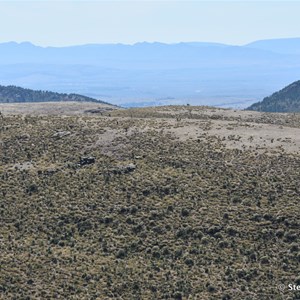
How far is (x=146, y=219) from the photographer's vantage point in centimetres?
4906

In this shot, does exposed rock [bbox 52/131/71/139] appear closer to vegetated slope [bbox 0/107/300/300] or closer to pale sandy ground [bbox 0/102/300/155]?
vegetated slope [bbox 0/107/300/300]

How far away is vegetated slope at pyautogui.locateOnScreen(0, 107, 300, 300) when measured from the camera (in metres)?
40.1

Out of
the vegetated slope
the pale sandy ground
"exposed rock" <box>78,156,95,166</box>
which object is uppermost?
the pale sandy ground

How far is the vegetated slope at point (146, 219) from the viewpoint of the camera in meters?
40.1

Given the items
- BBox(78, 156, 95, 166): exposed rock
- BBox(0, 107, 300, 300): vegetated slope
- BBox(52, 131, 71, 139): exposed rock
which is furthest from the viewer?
BBox(52, 131, 71, 139): exposed rock

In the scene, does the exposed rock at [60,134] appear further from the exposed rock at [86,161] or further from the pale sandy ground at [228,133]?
the exposed rock at [86,161]

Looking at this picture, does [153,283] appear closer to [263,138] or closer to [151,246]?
[151,246]

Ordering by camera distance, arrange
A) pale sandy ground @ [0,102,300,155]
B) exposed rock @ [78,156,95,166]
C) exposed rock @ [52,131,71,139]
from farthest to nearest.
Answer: exposed rock @ [52,131,71,139] → pale sandy ground @ [0,102,300,155] → exposed rock @ [78,156,95,166]

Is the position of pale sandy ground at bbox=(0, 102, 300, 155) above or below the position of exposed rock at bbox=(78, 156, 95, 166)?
above

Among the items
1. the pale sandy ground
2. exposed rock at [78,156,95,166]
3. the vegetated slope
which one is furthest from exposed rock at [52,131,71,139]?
exposed rock at [78,156,95,166]

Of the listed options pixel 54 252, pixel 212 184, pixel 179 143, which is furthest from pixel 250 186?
pixel 54 252

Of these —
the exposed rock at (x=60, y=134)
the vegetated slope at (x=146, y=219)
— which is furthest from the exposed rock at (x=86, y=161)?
the exposed rock at (x=60, y=134)

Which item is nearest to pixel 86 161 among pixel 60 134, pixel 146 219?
pixel 60 134

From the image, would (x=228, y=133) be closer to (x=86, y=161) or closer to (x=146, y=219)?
(x=86, y=161)
